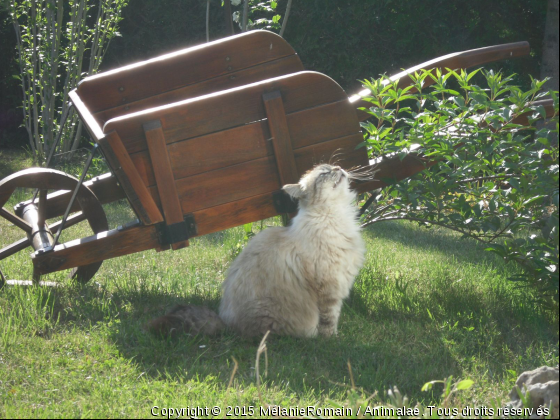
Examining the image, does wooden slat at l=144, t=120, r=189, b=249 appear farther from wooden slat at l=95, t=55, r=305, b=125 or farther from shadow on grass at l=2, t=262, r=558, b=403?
wooden slat at l=95, t=55, r=305, b=125

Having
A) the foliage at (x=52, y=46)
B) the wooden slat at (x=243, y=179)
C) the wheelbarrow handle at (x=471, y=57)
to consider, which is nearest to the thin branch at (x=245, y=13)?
the wheelbarrow handle at (x=471, y=57)

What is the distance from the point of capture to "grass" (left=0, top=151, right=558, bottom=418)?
8.02 feet

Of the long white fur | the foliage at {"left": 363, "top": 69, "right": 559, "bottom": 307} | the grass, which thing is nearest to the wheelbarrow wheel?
the grass

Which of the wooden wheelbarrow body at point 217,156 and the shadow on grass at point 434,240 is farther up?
the wooden wheelbarrow body at point 217,156

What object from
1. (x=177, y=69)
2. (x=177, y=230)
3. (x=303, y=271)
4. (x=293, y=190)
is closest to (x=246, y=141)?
(x=293, y=190)

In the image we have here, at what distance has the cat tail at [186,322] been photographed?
2953 mm

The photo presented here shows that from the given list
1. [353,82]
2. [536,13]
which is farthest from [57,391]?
[536,13]

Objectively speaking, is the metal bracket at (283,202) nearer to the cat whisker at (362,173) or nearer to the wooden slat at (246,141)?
the wooden slat at (246,141)

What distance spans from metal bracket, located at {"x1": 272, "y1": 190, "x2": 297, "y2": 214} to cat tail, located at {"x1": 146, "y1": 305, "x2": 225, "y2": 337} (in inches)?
30.0

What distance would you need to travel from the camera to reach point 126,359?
278cm

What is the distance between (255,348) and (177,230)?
82 cm

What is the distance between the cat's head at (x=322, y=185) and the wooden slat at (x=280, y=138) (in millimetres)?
94

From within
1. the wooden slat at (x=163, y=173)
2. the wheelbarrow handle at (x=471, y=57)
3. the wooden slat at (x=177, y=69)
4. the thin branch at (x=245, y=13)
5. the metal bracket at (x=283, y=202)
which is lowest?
the metal bracket at (x=283, y=202)

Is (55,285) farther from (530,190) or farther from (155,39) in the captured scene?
(155,39)
